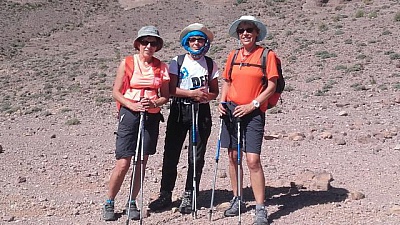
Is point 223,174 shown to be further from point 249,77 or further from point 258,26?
point 258,26

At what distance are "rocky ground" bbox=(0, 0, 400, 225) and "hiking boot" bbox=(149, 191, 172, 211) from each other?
0.13 m

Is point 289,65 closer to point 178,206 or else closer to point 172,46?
point 172,46

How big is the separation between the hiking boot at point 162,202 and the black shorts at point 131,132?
72 centimetres

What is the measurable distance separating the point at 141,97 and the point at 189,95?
1.60ft

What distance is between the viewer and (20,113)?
1617 cm

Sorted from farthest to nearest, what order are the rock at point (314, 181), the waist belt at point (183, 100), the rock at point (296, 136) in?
the rock at point (296, 136) → the rock at point (314, 181) → the waist belt at point (183, 100)

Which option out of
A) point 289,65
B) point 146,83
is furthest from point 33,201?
point 289,65

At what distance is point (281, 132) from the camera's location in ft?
34.8

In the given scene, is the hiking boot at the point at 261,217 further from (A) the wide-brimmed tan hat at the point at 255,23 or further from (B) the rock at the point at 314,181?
(A) the wide-brimmed tan hat at the point at 255,23

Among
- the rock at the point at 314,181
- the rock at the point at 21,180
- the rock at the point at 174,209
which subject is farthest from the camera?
the rock at the point at 21,180

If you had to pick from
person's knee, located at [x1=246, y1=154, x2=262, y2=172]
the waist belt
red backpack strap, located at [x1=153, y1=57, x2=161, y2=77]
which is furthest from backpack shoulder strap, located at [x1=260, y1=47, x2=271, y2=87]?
red backpack strap, located at [x1=153, y1=57, x2=161, y2=77]

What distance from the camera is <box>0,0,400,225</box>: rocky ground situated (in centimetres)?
661

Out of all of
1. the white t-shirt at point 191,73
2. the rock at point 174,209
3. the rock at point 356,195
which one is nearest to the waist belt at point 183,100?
the white t-shirt at point 191,73

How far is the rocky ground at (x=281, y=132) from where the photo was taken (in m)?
6.61
